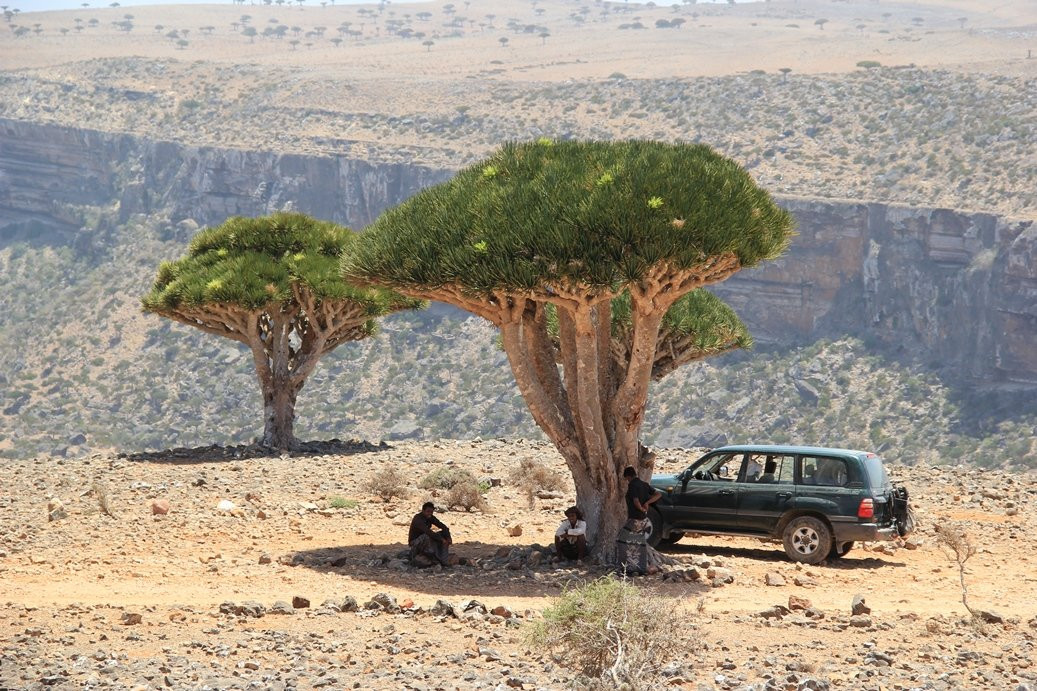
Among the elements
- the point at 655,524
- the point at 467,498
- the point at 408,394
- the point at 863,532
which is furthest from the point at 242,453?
the point at 408,394

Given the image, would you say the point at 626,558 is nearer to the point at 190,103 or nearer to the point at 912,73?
the point at 912,73

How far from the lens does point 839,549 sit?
1831cm

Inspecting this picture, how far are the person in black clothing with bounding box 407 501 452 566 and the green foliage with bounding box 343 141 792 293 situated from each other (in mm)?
2763

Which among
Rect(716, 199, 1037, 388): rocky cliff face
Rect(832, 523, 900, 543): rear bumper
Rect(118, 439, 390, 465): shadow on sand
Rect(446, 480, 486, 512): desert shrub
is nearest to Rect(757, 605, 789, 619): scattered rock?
Rect(832, 523, 900, 543): rear bumper

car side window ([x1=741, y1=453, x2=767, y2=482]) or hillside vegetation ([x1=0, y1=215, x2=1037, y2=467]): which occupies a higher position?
car side window ([x1=741, y1=453, x2=767, y2=482])

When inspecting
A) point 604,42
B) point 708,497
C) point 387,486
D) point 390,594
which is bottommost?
point 387,486

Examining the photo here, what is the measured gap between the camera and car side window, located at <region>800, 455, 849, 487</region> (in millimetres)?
17641

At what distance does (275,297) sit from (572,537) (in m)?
12.4

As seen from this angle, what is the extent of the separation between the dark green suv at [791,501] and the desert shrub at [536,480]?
527 centimetres

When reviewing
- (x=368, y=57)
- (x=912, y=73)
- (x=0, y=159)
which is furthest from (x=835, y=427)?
(x=368, y=57)

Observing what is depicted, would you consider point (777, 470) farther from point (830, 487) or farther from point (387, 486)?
point (387, 486)

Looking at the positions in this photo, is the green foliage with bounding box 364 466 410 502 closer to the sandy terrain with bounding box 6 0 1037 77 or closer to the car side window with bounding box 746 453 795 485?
the car side window with bounding box 746 453 795 485

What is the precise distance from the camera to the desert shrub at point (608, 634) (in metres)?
11.2

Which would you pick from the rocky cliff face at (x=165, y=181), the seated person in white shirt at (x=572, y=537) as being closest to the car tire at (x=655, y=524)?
the seated person in white shirt at (x=572, y=537)
